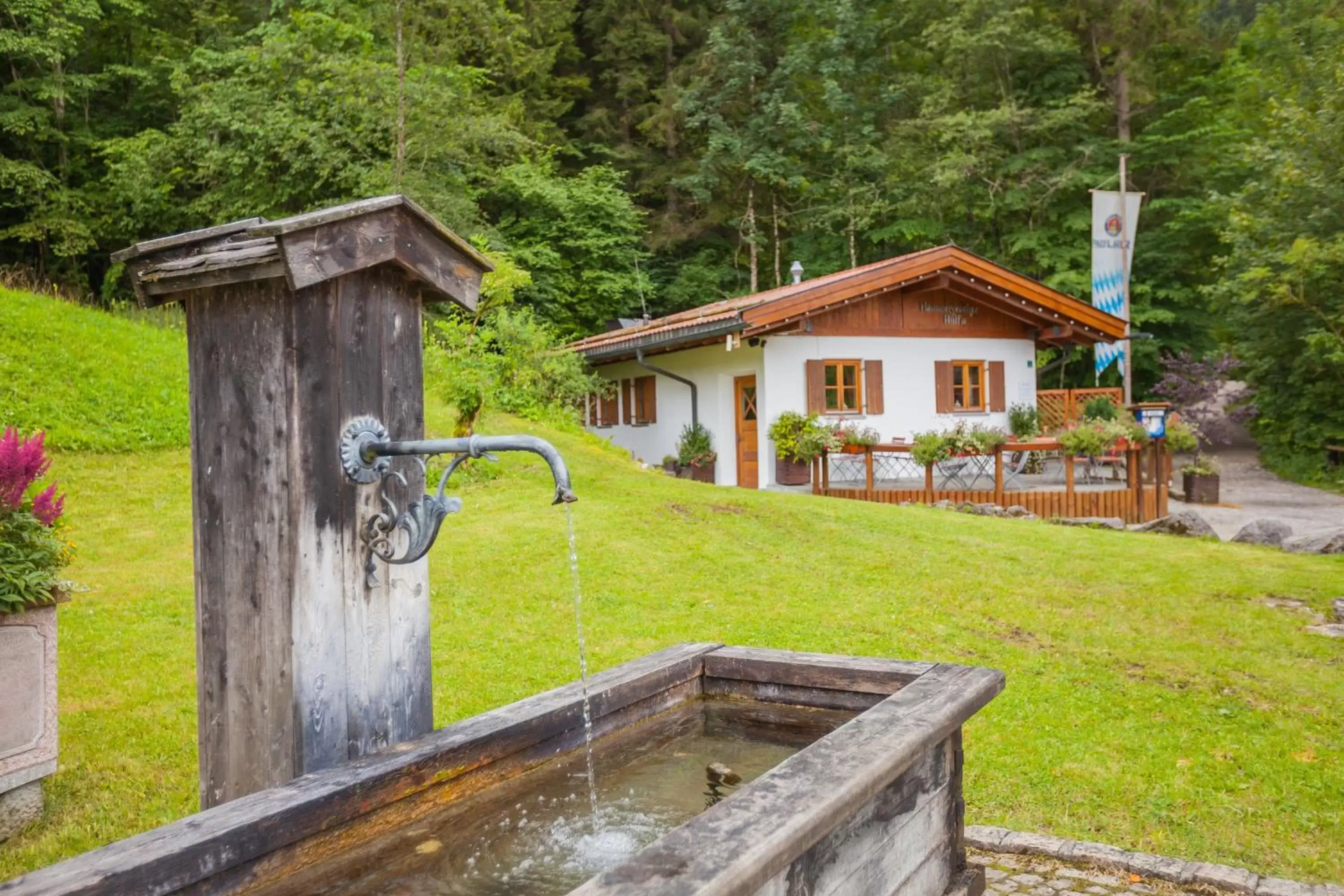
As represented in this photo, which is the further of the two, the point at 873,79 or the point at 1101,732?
the point at 873,79

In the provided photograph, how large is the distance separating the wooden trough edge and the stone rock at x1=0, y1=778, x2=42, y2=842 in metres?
2.02

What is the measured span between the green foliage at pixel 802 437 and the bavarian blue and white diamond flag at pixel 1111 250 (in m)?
7.71

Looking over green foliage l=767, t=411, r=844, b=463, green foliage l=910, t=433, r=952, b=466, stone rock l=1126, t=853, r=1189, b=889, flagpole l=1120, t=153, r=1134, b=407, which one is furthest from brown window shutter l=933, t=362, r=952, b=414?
stone rock l=1126, t=853, r=1189, b=889

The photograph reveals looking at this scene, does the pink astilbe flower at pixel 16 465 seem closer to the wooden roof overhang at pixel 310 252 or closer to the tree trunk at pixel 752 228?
the wooden roof overhang at pixel 310 252

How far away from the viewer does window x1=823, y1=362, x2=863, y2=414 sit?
18484mm

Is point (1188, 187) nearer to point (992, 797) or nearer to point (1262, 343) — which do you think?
point (1262, 343)

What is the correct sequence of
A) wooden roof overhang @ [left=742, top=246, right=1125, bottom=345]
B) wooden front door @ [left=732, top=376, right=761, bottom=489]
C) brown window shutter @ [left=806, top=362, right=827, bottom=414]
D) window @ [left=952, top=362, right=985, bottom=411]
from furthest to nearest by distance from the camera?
1. window @ [left=952, top=362, right=985, bottom=411]
2. wooden front door @ [left=732, top=376, right=761, bottom=489]
3. brown window shutter @ [left=806, top=362, right=827, bottom=414]
4. wooden roof overhang @ [left=742, top=246, right=1125, bottom=345]

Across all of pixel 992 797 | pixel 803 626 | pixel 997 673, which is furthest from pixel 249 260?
pixel 803 626

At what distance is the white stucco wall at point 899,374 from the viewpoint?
18.0 metres

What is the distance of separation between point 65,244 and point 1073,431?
66.6ft

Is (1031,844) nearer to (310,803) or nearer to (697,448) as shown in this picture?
(310,803)

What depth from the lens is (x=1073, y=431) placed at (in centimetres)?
1531

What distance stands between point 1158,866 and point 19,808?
4.22 m

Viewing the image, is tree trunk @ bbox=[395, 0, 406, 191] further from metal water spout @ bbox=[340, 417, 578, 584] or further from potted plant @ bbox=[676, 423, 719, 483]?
metal water spout @ bbox=[340, 417, 578, 584]
